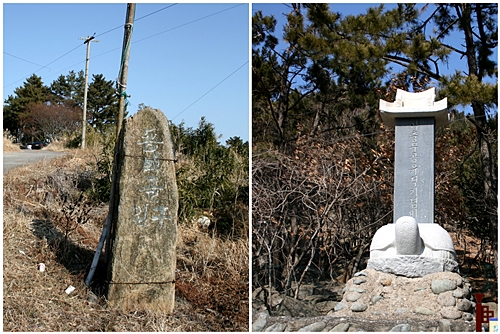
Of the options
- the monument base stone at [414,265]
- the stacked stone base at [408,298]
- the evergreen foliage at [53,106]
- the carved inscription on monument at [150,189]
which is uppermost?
the evergreen foliage at [53,106]

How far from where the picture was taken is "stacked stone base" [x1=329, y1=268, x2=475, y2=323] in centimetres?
451

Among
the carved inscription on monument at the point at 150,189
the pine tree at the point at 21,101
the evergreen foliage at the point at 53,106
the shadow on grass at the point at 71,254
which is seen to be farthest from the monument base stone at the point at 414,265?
the pine tree at the point at 21,101

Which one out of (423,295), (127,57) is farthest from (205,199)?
(423,295)

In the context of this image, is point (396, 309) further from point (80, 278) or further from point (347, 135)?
point (347, 135)

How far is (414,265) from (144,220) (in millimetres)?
2551

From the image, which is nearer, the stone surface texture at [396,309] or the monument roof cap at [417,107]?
the stone surface texture at [396,309]

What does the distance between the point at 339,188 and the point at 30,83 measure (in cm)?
1700

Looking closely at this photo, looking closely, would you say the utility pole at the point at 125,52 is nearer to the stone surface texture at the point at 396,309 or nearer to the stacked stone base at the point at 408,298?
the stone surface texture at the point at 396,309

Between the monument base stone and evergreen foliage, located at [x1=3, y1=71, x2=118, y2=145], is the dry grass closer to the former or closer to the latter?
the monument base stone

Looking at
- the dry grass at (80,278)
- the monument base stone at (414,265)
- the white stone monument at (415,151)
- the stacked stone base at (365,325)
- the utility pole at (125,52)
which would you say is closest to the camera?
the stacked stone base at (365,325)

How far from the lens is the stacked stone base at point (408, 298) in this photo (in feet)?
14.8

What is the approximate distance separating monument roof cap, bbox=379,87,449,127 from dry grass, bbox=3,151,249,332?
2197mm

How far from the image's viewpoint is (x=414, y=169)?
19.7ft

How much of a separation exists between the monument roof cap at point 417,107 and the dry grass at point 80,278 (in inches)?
86.5
